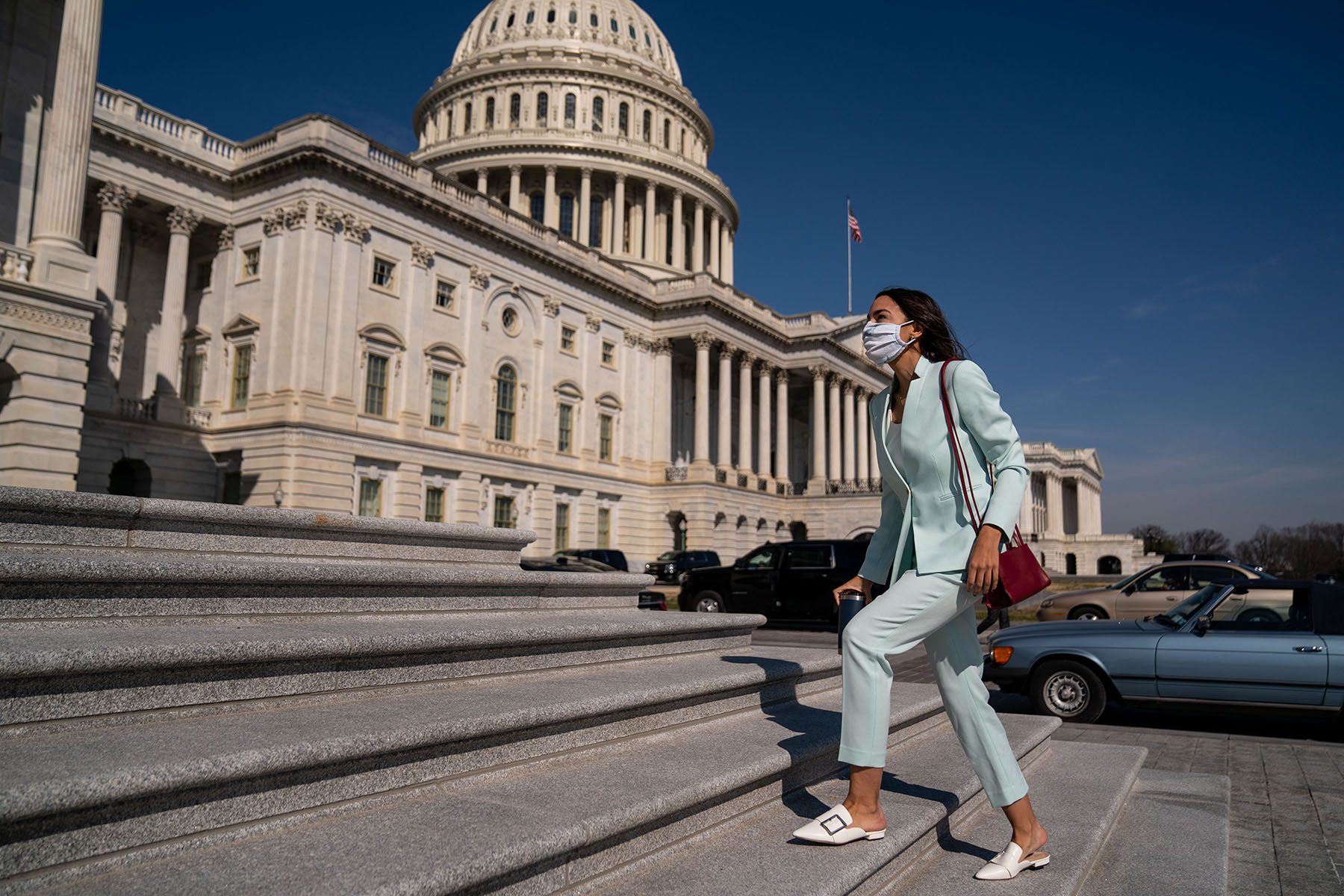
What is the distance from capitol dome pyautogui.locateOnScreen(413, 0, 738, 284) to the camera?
66.3 m

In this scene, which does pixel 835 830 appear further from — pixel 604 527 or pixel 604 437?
pixel 604 437

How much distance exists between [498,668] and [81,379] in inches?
663

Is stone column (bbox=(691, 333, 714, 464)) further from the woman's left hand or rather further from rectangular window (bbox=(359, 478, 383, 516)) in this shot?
the woman's left hand

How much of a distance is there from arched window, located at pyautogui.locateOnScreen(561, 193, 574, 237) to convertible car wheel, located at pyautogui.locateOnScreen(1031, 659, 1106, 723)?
203 feet

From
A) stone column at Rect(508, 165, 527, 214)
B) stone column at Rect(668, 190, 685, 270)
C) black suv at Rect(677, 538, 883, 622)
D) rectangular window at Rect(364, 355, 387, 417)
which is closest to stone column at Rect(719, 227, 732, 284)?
stone column at Rect(668, 190, 685, 270)

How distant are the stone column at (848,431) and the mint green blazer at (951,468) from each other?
61795 millimetres

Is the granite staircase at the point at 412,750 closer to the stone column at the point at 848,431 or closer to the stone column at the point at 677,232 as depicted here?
the stone column at the point at 848,431

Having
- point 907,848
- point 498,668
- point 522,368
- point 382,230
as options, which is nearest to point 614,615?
point 498,668

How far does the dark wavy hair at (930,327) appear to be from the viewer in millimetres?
4090

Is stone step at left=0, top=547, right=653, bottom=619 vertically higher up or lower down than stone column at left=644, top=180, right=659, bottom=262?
lower down

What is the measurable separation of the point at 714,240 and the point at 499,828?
73.0 meters

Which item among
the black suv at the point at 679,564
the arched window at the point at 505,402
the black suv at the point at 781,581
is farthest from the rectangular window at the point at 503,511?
the black suv at the point at 781,581

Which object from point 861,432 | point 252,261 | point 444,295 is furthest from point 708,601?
point 861,432

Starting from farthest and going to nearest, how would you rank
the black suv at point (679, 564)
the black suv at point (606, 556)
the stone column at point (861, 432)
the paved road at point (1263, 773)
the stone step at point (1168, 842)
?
the stone column at point (861, 432)
the black suv at point (679, 564)
the black suv at point (606, 556)
the paved road at point (1263, 773)
the stone step at point (1168, 842)
